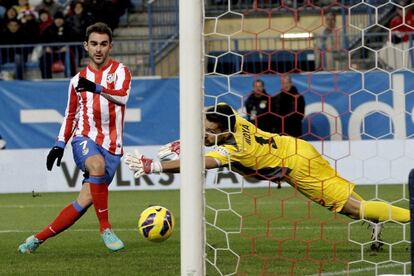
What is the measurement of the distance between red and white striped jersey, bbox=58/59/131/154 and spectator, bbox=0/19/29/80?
406 inches

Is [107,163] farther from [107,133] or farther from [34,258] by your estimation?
[34,258]

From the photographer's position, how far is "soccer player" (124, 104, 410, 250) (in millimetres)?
8438

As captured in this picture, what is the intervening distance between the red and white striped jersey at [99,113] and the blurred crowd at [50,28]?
1009 centimetres

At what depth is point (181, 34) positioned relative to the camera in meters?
5.99

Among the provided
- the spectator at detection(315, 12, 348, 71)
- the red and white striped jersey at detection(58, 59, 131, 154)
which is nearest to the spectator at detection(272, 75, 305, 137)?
the spectator at detection(315, 12, 348, 71)

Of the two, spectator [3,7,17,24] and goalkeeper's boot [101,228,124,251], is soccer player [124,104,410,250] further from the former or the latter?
spectator [3,7,17,24]

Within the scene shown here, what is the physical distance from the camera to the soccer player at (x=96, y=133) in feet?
29.4

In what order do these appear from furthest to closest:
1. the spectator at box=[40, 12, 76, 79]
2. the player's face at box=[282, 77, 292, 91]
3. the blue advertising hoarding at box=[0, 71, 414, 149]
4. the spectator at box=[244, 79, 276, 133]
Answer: the spectator at box=[40, 12, 76, 79] < the blue advertising hoarding at box=[0, 71, 414, 149] < the player's face at box=[282, 77, 292, 91] < the spectator at box=[244, 79, 276, 133]

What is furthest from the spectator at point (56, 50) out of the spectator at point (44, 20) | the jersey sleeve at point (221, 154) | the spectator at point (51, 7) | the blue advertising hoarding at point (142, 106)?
the jersey sleeve at point (221, 154)

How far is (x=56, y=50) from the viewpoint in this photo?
1955 cm

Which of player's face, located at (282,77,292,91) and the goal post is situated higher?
the goal post

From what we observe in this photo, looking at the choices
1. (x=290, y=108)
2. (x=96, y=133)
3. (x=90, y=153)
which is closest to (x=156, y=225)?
(x=90, y=153)

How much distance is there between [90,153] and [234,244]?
1.49 m

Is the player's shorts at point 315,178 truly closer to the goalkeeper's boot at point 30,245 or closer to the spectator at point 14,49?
the goalkeeper's boot at point 30,245
